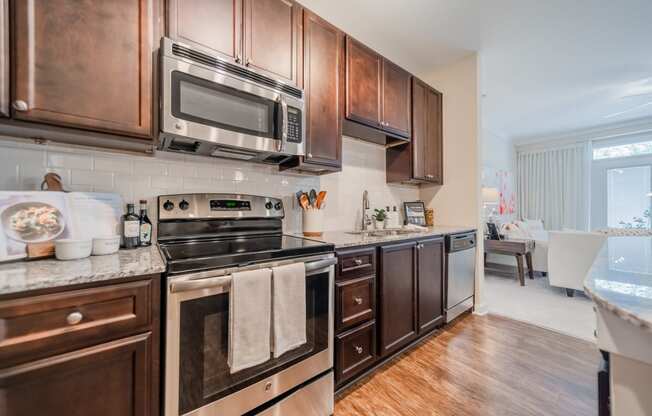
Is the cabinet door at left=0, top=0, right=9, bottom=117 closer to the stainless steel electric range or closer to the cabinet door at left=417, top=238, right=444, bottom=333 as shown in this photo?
the stainless steel electric range

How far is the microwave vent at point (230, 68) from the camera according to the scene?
126cm

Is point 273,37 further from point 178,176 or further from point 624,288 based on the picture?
point 624,288

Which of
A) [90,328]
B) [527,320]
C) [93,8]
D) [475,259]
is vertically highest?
[93,8]

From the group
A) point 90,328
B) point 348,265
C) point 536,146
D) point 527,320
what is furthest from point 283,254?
point 536,146

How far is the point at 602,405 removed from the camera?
2.43ft

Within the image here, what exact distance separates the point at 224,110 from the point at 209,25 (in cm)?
45

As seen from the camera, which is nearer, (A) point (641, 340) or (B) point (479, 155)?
(A) point (641, 340)

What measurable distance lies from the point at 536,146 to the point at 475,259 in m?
5.37

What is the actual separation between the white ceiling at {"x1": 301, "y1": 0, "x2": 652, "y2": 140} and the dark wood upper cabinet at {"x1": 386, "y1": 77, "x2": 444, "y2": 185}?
45cm

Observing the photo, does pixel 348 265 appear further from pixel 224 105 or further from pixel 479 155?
pixel 479 155

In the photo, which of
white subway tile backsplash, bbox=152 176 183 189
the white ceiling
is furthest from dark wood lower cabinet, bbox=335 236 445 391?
the white ceiling

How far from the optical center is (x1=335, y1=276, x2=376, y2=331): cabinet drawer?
5.13 feet

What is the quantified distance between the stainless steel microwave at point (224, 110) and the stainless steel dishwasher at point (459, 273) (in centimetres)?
172

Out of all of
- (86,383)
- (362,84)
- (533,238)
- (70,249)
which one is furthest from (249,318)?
(533,238)
